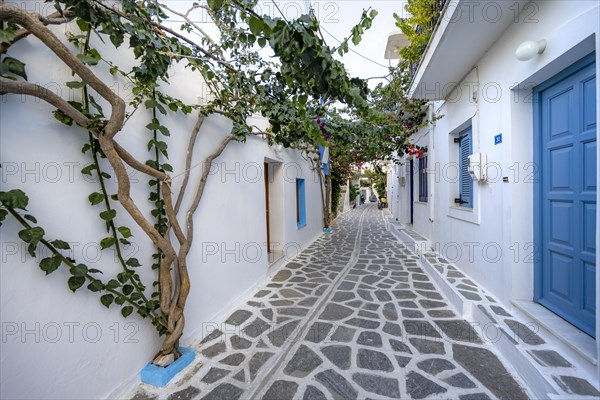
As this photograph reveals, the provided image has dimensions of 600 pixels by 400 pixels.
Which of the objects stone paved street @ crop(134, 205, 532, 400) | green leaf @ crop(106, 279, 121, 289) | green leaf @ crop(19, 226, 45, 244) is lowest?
stone paved street @ crop(134, 205, 532, 400)

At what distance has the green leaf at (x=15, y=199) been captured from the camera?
1.48 m

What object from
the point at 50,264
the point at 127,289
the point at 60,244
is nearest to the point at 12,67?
the point at 60,244

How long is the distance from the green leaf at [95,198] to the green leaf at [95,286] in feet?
1.89

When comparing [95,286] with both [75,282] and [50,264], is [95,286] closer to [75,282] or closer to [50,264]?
[75,282]

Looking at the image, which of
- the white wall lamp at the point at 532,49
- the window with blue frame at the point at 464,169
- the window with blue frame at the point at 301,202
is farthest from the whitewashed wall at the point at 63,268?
the window with blue frame at the point at 301,202

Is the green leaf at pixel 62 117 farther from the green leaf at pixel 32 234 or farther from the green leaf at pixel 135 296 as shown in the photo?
the green leaf at pixel 135 296

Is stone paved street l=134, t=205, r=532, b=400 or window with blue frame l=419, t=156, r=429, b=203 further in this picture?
window with blue frame l=419, t=156, r=429, b=203

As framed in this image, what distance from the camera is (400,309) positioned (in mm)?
3619

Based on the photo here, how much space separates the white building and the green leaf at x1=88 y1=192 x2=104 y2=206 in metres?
3.67

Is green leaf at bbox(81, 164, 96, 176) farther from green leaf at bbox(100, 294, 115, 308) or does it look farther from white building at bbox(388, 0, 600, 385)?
white building at bbox(388, 0, 600, 385)

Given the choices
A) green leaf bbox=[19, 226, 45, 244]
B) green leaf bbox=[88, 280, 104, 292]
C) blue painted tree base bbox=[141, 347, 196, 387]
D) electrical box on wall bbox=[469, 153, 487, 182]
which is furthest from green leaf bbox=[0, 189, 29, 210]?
electrical box on wall bbox=[469, 153, 487, 182]

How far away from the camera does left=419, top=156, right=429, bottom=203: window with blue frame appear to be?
7.79 meters

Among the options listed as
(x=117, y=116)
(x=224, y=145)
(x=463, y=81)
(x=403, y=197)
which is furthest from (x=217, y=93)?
(x=403, y=197)

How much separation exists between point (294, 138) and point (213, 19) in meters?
1.92
